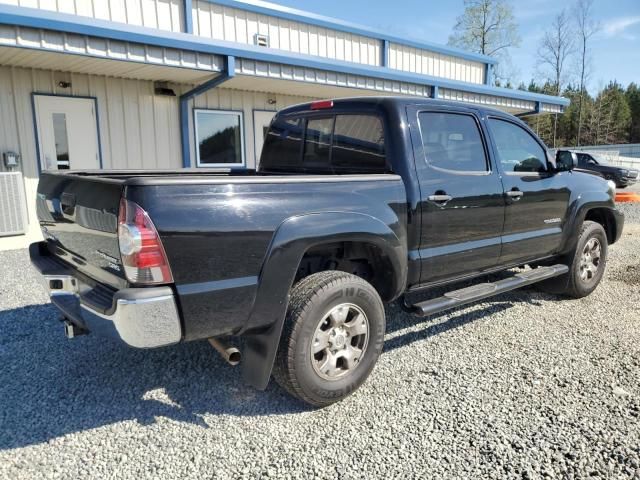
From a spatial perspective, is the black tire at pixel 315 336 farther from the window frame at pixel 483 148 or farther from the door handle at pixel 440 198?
the window frame at pixel 483 148

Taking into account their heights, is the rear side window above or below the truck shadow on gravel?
above

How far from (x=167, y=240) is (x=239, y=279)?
0.45 metres

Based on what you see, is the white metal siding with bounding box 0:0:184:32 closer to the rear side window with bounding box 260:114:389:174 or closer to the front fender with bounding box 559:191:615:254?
the rear side window with bounding box 260:114:389:174

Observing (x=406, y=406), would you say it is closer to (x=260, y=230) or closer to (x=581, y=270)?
(x=260, y=230)

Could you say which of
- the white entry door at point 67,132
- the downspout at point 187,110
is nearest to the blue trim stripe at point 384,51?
the downspout at point 187,110

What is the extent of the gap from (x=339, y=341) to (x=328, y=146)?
166 centimetres

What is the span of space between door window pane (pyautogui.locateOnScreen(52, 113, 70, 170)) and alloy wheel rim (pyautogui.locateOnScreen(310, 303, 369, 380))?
7347 mm

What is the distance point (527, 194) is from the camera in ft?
14.4

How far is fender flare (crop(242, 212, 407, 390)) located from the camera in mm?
2703

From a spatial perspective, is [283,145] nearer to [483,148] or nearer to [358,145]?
[358,145]

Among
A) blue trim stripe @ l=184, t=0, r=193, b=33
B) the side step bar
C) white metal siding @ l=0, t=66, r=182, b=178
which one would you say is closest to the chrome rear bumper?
the side step bar

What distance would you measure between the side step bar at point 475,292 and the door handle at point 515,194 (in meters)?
0.74

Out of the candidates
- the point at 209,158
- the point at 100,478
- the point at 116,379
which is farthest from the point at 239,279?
the point at 209,158

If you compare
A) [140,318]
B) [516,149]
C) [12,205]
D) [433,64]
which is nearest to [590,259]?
[516,149]
